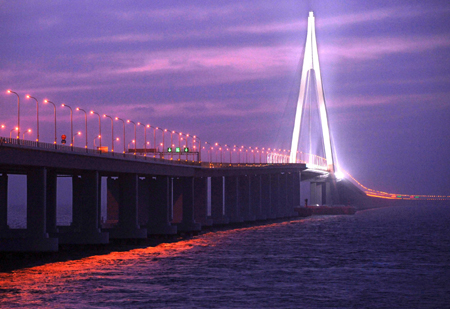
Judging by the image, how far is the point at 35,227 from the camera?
52.7m

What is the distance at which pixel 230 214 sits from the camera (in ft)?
378

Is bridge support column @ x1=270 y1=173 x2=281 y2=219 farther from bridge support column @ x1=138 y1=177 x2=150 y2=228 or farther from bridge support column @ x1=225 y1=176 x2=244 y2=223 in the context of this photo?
bridge support column @ x1=138 y1=177 x2=150 y2=228

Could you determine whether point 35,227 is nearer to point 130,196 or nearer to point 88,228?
point 88,228

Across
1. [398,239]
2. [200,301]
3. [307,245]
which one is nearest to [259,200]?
[398,239]

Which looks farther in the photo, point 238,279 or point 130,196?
point 130,196

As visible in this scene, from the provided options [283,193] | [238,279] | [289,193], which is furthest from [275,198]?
[238,279]

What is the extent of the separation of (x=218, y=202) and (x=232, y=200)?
15.4 feet

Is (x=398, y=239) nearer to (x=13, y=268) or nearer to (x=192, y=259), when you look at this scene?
(x=192, y=259)

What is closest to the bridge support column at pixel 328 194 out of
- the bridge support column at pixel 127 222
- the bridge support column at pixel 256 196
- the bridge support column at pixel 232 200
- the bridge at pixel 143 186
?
Answer: the bridge at pixel 143 186

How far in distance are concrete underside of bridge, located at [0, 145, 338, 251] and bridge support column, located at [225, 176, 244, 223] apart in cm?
15

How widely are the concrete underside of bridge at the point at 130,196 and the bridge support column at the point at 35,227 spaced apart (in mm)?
68

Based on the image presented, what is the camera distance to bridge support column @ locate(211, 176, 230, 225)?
360 ft

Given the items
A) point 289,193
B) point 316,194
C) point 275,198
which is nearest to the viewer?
point 275,198

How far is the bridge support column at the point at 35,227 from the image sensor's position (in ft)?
170
